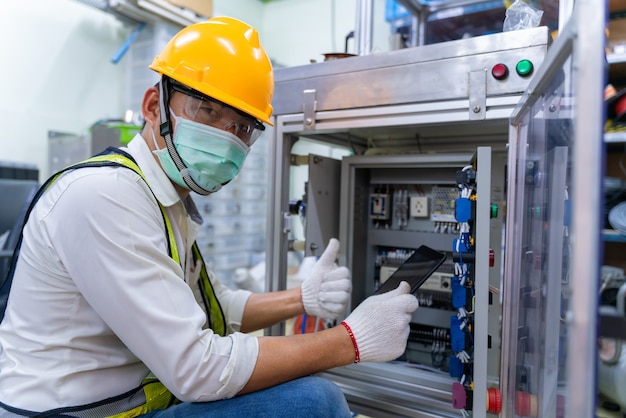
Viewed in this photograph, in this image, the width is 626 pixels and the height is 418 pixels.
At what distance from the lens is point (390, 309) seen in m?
0.91

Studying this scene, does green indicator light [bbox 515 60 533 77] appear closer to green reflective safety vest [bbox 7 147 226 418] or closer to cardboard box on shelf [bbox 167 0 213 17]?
green reflective safety vest [bbox 7 147 226 418]

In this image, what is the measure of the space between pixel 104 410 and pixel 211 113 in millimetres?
632

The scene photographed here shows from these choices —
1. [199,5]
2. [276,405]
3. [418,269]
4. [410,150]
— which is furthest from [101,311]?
[199,5]

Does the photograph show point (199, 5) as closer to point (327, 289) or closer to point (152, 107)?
point (152, 107)

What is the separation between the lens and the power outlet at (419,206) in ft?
4.63

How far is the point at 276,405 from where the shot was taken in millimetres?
811

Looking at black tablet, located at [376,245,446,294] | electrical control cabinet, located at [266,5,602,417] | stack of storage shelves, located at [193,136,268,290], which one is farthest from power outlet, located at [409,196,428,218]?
stack of storage shelves, located at [193,136,268,290]

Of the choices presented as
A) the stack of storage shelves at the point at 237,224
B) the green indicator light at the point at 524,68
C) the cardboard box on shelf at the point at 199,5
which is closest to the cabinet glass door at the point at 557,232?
the green indicator light at the point at 524,68

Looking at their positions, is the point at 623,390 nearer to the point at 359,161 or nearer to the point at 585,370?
the point at 585,370

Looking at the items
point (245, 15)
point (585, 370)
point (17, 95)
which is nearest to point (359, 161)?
point (585, 370)

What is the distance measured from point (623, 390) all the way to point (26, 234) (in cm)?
106

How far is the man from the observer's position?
756 millimetres

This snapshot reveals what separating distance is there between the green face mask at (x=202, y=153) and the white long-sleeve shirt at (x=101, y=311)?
0.10 meters

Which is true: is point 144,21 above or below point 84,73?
above
